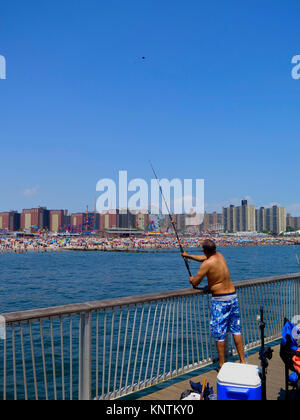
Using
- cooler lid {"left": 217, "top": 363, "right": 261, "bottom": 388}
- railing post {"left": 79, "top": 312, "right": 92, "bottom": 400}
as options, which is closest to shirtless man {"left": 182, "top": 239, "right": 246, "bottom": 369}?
cooler lid {"left": 217, "top": 363, "right": 261, "bottom": 388}

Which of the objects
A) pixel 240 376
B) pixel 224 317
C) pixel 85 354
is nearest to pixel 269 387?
pixel 224 317

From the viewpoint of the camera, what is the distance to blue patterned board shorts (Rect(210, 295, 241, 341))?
4.66 m

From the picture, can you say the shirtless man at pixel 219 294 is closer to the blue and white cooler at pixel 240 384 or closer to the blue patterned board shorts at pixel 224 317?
the blue patterned board shorts at pixel 224 317

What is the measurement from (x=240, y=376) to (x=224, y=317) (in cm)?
123

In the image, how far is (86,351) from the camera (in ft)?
12.3

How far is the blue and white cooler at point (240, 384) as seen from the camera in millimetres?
3395

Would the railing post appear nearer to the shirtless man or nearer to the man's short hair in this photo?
the shirtless man

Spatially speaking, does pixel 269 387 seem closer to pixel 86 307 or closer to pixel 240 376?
pixel 240 376

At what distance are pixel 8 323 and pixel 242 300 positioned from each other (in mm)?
3650

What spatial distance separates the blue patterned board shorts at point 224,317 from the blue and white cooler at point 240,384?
113 centimetres

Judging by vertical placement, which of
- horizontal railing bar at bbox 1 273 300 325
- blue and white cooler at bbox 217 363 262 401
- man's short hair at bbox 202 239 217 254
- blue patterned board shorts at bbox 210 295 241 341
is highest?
man's short hair at bbox 202 239 217 254
